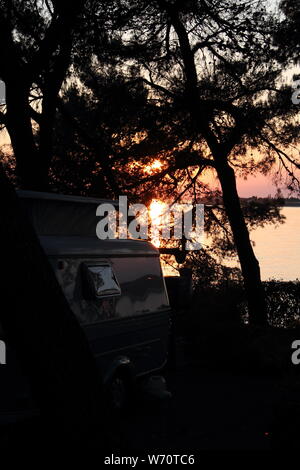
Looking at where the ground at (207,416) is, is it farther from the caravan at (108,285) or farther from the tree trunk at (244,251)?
the tree trunk at (244,251)

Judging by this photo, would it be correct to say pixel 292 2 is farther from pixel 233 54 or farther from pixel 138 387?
pixel 138 387

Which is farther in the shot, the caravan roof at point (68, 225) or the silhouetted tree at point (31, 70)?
the silhouetted tree at point (31, 70)

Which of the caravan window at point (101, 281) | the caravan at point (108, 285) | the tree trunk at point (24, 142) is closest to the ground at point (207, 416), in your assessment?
the caravan at point (108, 285)

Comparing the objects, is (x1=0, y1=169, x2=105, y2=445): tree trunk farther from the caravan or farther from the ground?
the caravan

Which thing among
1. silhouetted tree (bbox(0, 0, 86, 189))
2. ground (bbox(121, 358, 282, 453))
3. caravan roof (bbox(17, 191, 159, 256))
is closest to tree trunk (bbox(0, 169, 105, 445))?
ground (bbox(121, 358, 282, 453))

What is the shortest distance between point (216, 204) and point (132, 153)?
5.81 meters

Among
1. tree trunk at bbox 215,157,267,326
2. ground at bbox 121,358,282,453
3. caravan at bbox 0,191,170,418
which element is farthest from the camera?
tree trunk at bbox 215,157,267,326

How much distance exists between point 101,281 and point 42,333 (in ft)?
16.6

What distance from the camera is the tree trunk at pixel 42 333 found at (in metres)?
4.62

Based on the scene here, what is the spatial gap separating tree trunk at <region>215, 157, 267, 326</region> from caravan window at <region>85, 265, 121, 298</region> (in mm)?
11446

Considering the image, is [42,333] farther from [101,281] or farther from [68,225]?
[68,225]

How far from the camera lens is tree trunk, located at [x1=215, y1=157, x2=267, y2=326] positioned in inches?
836

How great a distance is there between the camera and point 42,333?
4.67 m

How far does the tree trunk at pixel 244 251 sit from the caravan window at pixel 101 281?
1145cm
